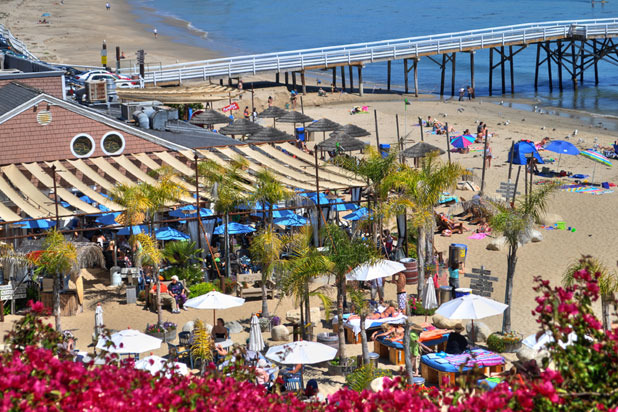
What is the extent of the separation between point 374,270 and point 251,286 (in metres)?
3.60

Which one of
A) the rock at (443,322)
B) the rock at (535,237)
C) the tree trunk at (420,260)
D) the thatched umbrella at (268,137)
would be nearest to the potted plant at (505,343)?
the rock at (443,322)

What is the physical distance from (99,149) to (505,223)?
11228 mm

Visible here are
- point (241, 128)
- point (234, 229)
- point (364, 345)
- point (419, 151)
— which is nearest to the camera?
point (364, 345)

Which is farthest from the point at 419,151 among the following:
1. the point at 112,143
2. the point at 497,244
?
the point at 112,143

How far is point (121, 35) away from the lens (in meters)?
76.9

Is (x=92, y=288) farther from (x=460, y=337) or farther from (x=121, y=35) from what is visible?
(x=121, y=35)

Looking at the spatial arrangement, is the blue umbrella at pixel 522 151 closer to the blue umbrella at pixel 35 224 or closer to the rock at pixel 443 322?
the rock at pixel 443 322

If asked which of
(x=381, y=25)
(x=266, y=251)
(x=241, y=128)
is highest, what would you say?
(x=381, y=25)

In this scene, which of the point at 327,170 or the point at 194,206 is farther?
the point at 327,170

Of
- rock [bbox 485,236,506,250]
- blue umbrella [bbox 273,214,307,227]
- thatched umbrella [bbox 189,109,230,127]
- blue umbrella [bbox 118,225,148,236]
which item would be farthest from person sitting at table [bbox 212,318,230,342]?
thatched umbrella [bbox 189,109,230,127]

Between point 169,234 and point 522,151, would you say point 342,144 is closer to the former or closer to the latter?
point 522,151

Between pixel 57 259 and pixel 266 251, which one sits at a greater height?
pixel 57 259

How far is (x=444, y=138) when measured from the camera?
3841cm

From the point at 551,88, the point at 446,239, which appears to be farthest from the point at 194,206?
the point at 551,88
